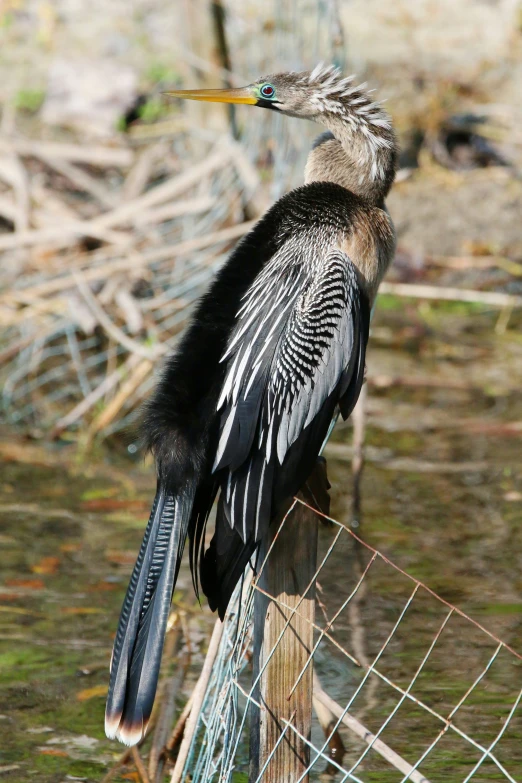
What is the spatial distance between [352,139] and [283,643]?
4.88ft

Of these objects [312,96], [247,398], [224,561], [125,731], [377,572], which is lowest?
[377,572]

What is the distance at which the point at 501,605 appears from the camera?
14.1 ft

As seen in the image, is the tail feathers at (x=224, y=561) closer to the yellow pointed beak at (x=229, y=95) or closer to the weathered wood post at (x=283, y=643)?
the weathered wood post at (x=283, y=643)

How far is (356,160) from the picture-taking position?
317 centimetres

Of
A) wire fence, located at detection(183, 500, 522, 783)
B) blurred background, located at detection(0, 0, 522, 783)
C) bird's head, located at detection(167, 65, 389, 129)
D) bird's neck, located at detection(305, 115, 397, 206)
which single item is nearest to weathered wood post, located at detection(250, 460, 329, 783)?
wire fence, located at detection(183, 500, 522, 783)

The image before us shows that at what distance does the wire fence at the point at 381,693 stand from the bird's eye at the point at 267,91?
1373 millimetres

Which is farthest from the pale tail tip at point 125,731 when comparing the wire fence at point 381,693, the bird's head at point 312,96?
the bird's head at point 312,96

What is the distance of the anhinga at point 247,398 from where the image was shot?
2.53 metres

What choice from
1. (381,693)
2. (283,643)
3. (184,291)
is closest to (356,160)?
(283,643)

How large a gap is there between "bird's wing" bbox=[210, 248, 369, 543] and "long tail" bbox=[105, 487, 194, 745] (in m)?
0.14

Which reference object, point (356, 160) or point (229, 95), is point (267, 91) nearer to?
point (229, 95)

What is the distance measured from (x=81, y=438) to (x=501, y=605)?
8.86 feet

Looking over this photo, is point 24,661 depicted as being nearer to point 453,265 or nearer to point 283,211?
point 283,211

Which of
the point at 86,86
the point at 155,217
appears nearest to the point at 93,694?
the point at 155,217
